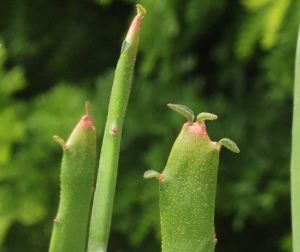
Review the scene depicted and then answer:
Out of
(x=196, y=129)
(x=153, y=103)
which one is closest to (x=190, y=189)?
(x=196, y=129)

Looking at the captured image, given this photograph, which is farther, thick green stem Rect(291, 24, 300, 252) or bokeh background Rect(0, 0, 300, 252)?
bokeh background Rect(0, 0, 300, 252)

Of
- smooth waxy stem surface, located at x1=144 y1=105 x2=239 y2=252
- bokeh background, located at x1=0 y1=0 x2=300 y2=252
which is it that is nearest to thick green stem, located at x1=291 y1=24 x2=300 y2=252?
smooth waxy stem surface, located at x1=144 y1=105 x2=239 y2=252

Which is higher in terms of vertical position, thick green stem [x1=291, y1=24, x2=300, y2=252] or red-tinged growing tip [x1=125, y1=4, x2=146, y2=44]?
red-tinged growing tip [x1=125, y1=4, x2=146, y2=44]

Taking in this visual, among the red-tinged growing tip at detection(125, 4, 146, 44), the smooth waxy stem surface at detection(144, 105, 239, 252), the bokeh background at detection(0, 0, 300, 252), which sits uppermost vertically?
the bokeh background at detection(0, 0, 300, 252)

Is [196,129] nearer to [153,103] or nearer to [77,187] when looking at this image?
[77,187]

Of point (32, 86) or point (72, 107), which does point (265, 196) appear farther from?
point (32, 86)

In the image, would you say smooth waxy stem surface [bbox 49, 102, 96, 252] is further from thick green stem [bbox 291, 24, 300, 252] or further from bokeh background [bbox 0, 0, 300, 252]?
bokeh background [bbox 0, 0, 300, 252]

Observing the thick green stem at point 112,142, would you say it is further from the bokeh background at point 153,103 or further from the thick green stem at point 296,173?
the bokeh background at point 153,103
